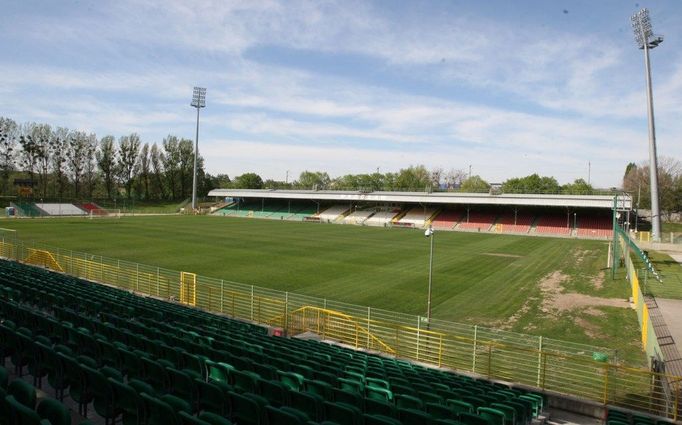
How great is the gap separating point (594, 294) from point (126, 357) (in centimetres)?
2778

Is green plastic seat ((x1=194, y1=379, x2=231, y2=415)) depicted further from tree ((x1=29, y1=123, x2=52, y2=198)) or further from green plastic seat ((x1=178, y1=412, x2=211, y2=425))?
tree ((x1=29, y1=123, x2=52, y2=198))

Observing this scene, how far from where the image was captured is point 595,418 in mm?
11039

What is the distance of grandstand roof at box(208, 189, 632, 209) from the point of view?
6334cm

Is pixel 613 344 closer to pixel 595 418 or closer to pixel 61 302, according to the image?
pixel 595 418

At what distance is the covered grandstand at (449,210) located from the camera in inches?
2594

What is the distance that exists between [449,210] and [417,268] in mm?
47969

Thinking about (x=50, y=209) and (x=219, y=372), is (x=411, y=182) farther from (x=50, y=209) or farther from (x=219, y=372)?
(x=219, y=372)

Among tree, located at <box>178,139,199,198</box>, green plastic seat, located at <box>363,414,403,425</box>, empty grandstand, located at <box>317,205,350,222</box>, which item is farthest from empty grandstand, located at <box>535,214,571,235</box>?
tree, located at <box>178,139,199,198</box>

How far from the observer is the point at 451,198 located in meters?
75.3

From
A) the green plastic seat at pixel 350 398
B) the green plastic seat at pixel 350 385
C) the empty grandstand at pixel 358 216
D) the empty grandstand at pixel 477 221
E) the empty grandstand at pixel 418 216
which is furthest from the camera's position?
the empty grandstand at pixel 358 216

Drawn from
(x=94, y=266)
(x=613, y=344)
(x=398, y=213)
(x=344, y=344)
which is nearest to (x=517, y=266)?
(x=613, y=344)

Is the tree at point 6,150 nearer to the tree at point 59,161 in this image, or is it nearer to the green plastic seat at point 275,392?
the tree at point 59,161

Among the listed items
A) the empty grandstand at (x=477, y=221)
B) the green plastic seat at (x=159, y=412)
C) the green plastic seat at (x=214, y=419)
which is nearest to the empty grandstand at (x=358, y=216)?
the empty grandstand at (x=477, y=221)

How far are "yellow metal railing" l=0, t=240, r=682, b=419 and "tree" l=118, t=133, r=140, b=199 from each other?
92043mm
